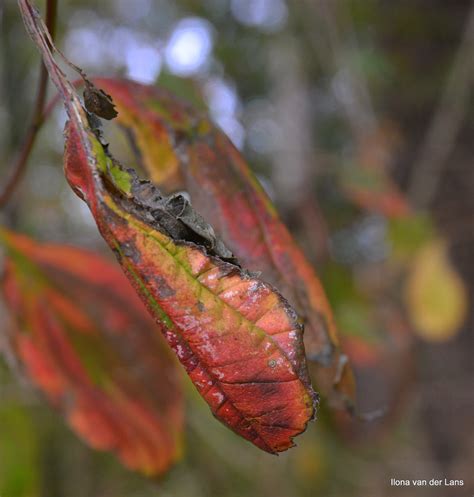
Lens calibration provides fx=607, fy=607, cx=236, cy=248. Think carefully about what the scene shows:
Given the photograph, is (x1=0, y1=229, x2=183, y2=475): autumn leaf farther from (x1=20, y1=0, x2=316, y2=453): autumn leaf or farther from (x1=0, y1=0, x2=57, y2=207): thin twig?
(x1=20, y1=0, x2=316, y2=453): autumn leaf

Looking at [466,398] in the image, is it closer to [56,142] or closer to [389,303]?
[389,303]

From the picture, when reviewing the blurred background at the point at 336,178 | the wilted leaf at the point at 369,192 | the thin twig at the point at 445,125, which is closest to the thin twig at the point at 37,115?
the blurred background at the point at 336,178

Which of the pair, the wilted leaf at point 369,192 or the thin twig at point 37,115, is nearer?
the thin twig at point 37,115

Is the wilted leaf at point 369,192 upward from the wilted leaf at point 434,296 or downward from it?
upward

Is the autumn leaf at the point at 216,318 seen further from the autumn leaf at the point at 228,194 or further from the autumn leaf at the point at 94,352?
the autumn leaf at the point at 94,352

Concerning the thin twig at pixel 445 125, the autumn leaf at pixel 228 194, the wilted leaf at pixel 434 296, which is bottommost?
the wilted leaf at pixel 434 296

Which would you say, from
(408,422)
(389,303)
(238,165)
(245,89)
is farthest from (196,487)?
(238,165)

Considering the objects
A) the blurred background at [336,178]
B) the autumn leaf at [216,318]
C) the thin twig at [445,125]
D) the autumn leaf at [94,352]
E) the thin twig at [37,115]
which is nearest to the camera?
the autumn leaf at [216,318]
